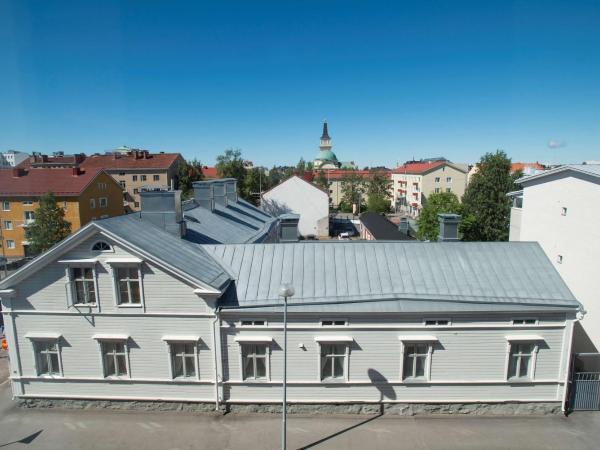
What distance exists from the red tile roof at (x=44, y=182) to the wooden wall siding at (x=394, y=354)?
34.7 metres

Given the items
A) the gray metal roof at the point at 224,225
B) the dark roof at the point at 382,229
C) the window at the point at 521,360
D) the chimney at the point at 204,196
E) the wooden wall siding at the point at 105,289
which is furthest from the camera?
the dark roof at the point at 382,229

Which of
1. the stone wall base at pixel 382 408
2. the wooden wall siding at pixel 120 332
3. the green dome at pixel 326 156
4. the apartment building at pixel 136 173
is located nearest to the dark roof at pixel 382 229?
the stone wall base at pixel 382 408

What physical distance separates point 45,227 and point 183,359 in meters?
26.4

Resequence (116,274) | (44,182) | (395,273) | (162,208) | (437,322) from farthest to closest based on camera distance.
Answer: (44,182) < (162,208) < (395,273) < (437,322) < (116,274)

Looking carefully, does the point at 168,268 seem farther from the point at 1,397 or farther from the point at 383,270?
the point at 1,397

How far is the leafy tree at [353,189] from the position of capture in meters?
77.2

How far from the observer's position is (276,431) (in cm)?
1227

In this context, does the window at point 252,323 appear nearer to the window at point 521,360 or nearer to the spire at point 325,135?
the window at point 521,360

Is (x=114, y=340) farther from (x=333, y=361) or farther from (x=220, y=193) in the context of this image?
(x=220, y=193)

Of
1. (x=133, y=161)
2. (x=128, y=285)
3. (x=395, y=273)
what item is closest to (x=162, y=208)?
(x=128, y=285)

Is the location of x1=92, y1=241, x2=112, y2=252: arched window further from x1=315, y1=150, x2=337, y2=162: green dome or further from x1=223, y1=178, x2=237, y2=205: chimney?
x1=315, y1=150, x2=337, y2=162: green dome

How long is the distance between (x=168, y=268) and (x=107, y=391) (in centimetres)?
538

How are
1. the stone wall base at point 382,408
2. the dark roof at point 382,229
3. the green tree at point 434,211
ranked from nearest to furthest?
the stone wall base at point 382,408 → the dark roof at point 382,229 → the green tree at point 434,211

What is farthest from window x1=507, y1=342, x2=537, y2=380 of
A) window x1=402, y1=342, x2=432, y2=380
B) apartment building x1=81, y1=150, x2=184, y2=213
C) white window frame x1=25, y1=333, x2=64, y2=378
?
apartment building x1=81, y1=150, x2=184, y2=213
